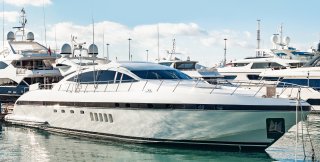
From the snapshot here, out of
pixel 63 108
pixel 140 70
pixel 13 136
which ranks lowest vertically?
pixel 13 136

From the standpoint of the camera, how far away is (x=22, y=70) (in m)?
30.7

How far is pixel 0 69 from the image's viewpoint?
31.9m

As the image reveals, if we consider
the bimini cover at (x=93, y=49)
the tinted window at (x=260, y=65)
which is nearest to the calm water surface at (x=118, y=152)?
the bimini cover at (x=93, y=49)

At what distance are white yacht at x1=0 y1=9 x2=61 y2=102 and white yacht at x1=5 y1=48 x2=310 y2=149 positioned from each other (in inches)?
347

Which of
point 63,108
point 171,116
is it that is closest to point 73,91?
point 63,108

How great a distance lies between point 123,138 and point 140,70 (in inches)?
109

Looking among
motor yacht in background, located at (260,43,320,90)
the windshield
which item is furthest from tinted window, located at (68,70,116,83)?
motor yacht in background, located at (260,43,320,90)

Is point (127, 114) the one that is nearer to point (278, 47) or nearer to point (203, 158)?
point (203, 158)

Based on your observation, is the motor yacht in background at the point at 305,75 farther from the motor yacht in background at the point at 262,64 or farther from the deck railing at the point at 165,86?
the deck railing at the point at 165,86

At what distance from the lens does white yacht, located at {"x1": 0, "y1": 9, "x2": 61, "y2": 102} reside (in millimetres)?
29984

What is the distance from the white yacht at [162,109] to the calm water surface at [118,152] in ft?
1.63

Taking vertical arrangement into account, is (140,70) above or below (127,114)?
above

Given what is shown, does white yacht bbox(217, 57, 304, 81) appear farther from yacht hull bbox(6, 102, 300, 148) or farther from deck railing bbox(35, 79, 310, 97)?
yacht hull bbox(6, 102, 300, 148)

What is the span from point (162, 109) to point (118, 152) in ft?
7.07
